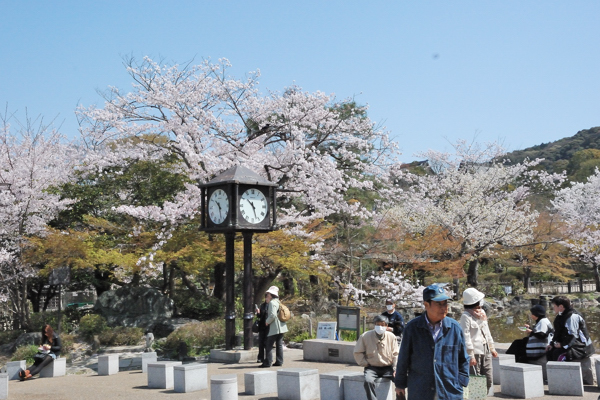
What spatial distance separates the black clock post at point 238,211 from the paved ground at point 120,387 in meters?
1.30

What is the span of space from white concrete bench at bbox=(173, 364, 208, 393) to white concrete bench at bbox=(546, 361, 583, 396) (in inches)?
198

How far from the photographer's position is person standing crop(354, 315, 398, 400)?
6.50m

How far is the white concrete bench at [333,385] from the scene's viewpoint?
25.2ft

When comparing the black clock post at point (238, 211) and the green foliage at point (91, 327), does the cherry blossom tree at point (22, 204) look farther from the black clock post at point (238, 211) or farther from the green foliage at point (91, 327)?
the black clock post at point (238, 211)

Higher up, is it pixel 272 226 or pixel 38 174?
pixel 38 174

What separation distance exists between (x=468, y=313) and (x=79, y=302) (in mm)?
29789

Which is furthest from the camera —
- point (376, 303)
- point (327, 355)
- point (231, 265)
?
point (376, 303)

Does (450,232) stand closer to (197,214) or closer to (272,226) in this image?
(197,214)

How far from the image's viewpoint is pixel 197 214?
18.2 metres

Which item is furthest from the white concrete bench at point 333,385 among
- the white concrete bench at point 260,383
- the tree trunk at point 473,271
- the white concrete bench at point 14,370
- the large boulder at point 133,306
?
the tree trunk at point 473,271

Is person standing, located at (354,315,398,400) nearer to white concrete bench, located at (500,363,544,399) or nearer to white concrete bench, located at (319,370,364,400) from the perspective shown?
white concrete bench, located at (319,370,364,400)

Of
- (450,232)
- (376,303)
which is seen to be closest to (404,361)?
(376,303)

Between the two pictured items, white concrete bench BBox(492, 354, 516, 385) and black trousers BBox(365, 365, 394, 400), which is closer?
black trousers BBox(365, 365, 394, 400)

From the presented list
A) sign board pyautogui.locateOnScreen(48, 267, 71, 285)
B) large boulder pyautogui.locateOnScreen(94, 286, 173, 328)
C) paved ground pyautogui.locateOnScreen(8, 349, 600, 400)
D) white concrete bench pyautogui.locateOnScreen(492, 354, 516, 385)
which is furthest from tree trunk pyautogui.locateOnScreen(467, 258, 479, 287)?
white concrete bench pyautogui.locateOnScreen(492, 354, 516, 385)
